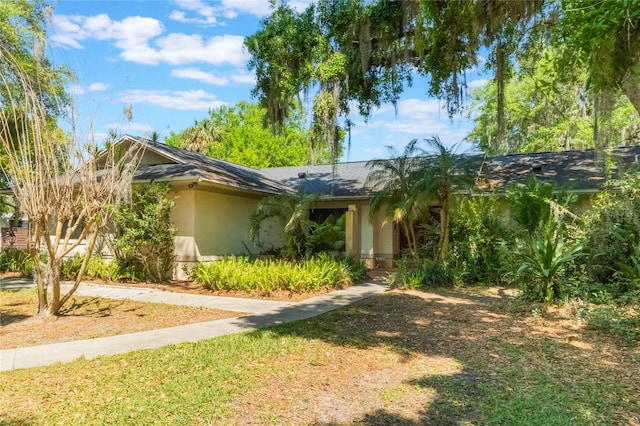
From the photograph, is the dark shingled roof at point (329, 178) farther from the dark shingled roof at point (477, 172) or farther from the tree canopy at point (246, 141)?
the tree canopy at point (246, 141)

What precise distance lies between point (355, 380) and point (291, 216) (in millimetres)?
7478

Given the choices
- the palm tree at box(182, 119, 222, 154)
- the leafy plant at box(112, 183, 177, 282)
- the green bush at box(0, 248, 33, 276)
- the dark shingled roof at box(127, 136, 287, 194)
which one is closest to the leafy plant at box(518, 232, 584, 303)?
the dark shingled roof at box(127, 136, 287, 194)

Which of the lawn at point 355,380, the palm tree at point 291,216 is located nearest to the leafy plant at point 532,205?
the lawn at point 355,380

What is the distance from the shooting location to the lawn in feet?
11.3

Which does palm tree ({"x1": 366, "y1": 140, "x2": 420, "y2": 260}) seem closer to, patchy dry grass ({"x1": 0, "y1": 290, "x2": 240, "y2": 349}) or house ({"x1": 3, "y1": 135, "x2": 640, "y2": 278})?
house ({"x1": 3, "y1": 135, "x2": 640, "y2": 278})

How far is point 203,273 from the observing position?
10242mm

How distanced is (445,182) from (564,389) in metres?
7.05

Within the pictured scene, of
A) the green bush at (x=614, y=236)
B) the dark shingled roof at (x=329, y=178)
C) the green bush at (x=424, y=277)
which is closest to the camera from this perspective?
the green bush at (x=614, y=236)

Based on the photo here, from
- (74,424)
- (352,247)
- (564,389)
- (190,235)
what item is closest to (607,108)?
(564,389)

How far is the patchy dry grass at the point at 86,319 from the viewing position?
19.7 ft

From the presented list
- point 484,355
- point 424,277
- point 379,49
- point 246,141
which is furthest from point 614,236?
point 246,141

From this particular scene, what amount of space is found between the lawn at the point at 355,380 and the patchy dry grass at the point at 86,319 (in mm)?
1554

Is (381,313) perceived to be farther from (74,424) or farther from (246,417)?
(74,424)

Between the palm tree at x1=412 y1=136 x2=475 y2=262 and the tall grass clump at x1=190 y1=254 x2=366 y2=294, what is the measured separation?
108 inches
